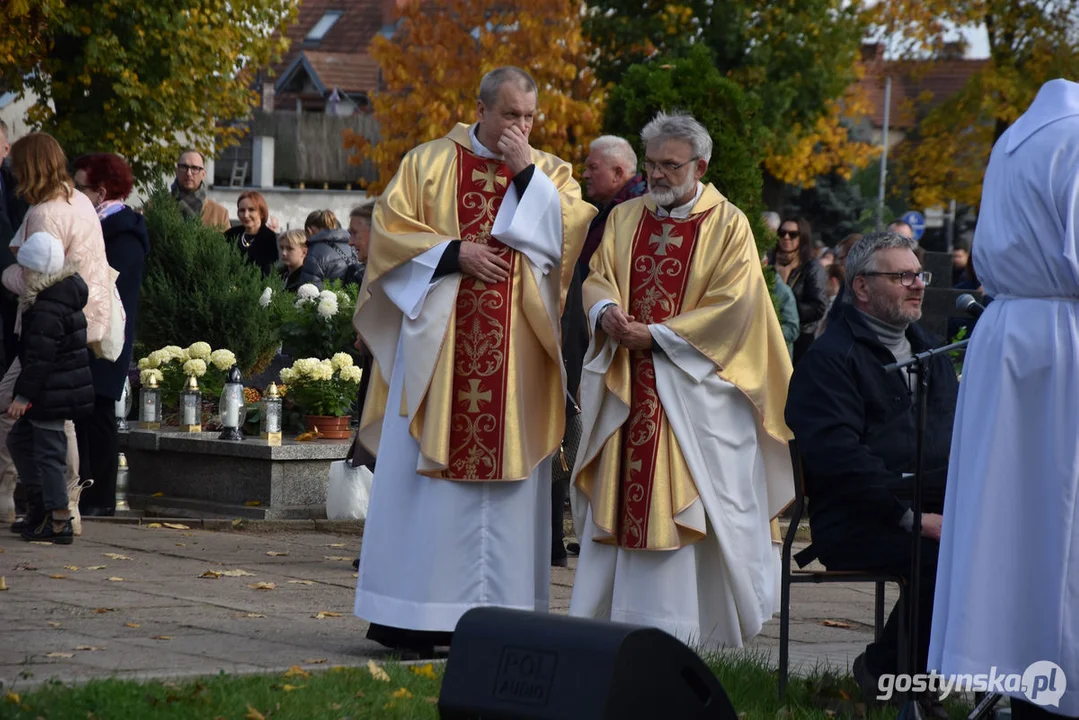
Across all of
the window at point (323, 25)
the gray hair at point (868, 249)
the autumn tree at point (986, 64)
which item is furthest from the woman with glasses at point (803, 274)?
the window at point (323, 25)

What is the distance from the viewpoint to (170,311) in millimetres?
13289

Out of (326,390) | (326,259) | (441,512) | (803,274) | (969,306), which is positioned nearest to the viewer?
(969,306)

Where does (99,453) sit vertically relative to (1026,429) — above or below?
below

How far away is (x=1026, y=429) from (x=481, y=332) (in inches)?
100

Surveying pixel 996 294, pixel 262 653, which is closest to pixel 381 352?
pixel 262 653

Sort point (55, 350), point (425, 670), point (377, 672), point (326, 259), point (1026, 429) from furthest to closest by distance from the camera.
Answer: point (326, 259)
point (55, 350)
point (425, 670)
point (377, 672)
point (1026, 429)

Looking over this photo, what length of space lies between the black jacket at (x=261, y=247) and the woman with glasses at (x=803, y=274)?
404cm

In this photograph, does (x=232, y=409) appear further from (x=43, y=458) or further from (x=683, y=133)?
(x=683, y=133)

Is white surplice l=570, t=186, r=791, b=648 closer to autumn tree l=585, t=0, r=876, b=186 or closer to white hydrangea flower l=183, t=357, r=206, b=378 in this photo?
white hydrangea flower l=183, t=357, r=206, b=378

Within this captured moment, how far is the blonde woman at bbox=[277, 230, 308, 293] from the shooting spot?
14562 mm

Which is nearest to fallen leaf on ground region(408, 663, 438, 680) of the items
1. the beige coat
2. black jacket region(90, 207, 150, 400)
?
the beige coat

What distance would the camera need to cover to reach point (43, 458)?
8.97 m

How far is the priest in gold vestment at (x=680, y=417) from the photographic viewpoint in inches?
274

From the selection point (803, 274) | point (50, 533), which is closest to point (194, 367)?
point (50, 533)
